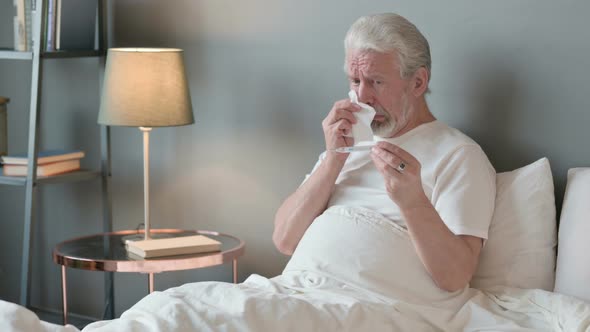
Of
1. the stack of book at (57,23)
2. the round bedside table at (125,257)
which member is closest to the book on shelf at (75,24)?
the stack of book at (57,23)

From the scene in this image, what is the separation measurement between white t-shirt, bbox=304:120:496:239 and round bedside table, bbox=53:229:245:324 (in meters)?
0.49

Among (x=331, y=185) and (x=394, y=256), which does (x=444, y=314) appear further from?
(x=331, y=185)

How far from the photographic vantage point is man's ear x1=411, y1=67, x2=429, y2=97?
240 centimetres

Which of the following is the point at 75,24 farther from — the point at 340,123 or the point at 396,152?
the point at 396,152

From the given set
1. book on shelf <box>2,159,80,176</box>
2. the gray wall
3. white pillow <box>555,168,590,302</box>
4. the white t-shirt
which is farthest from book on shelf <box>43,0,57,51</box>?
white pillow <box>555,168,590,302</box>

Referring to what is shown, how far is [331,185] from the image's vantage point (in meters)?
2.48

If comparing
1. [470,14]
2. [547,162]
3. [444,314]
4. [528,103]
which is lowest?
[444,314]

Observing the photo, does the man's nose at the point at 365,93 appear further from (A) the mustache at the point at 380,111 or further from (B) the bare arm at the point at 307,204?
(B) the bare arm at the point at 307,204

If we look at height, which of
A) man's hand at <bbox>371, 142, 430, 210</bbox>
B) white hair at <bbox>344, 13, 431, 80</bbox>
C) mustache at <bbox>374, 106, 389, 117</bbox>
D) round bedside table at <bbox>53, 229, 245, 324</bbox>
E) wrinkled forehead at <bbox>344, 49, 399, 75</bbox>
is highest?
white hair at <bbox>344, 13, 431, 80</bbox>

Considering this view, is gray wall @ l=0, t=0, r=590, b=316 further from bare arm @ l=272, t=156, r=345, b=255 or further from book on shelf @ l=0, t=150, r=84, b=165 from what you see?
bare arm @ l=272, t=156, r=345, b=255

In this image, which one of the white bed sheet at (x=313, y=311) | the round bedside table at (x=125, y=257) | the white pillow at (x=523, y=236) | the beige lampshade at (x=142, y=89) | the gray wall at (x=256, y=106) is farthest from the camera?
the beige lampshade at (x=142, y=89)

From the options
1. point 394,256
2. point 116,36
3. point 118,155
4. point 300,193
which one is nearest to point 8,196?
point 118,155

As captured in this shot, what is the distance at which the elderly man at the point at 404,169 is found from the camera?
7.13 ft

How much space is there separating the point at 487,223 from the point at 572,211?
0.72ft
